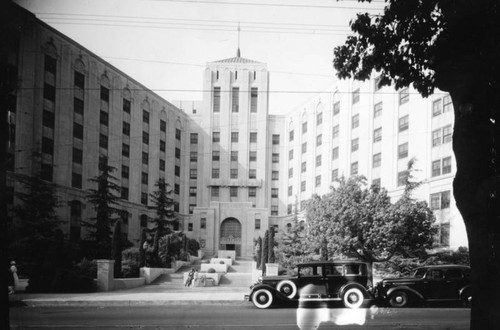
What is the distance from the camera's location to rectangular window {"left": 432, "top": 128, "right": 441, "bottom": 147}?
28828mm

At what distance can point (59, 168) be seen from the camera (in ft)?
113

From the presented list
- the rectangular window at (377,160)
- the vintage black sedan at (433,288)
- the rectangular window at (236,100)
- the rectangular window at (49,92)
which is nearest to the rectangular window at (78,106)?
the rectangular window at (49,92)

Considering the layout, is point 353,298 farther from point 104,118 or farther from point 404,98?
point 104,118

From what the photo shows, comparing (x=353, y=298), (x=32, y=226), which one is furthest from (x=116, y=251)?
(x=353, y=298)

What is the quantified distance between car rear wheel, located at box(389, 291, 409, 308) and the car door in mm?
2597

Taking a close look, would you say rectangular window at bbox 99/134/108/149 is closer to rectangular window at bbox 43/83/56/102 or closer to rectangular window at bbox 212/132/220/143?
rectangular window at bbox 43/83/56/102

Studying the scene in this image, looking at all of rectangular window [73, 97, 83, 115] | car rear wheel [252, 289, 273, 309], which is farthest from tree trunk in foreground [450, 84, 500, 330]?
rectangular window [73, 97, 83, 115]

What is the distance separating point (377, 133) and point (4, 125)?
34717 mm

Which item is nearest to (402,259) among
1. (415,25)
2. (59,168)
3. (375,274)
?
(375,274)

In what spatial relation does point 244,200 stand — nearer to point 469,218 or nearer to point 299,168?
point 299,168

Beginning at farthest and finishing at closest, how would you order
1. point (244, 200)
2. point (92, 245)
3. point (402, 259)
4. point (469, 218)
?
point (244, 200) → point (92, 245) → point (402, 259) → point (469, 218)

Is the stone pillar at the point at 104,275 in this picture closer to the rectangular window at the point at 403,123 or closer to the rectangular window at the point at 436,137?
the rectangular window at the point at 436,137

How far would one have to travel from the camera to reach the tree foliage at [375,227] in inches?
840

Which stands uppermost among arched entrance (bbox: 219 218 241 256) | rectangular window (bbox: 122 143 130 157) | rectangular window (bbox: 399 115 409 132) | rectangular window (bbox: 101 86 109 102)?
rectangular window (bbox: 101 86 109 102)
